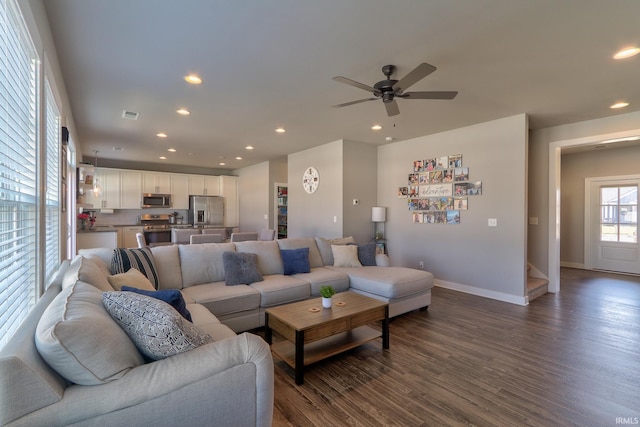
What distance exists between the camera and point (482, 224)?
470 cm

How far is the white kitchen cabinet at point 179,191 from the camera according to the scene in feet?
28.1

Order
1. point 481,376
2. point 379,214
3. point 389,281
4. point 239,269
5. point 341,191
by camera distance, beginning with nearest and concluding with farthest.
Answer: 1. point 481,376
2. point 239,269
3. point 389,281
4. point 341,191
5. point 379,214

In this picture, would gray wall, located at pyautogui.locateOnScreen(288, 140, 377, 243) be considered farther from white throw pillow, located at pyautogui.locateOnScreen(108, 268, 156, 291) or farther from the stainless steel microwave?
the stainless steel microwave

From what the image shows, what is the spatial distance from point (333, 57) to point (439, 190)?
3359 mm

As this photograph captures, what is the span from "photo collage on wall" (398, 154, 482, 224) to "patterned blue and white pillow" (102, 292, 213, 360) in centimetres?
461

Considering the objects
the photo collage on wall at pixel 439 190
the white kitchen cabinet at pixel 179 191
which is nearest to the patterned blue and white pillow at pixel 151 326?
the photo collage on wall at pixel 439 190

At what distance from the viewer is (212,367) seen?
51.6 inches

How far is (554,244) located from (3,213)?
619 centimetres

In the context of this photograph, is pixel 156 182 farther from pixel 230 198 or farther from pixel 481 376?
pixel 481 376

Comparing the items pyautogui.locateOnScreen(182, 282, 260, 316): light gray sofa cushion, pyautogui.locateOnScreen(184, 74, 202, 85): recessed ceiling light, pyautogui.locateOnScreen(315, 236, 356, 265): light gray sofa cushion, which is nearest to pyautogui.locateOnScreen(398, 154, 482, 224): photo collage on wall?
pyautogui.locateOnScreen(315, 236, 356, 265): light gray sofa cushion

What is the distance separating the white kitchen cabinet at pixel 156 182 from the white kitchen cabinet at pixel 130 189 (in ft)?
0.38

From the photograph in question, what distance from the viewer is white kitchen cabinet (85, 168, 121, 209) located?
24.8ft

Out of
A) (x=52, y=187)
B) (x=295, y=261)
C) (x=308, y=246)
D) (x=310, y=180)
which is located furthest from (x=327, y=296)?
(x=310, y=180)

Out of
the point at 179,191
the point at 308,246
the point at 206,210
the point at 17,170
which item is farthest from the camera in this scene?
the point at 206,210
